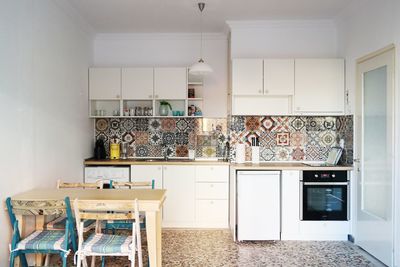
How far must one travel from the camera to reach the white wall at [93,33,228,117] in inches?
193

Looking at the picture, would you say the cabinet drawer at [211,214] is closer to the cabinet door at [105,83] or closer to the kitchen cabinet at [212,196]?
the kitchen cabinet at [212,196]

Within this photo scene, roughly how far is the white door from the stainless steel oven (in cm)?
21

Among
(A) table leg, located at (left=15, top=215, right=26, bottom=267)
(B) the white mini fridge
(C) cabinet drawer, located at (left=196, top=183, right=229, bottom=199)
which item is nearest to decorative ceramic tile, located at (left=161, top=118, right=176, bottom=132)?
(C) cabinet drawer, located at (left=196, top=183, right=229, bottom=199)

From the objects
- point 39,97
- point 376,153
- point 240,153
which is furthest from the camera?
point 240,153

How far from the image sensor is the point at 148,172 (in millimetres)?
4418

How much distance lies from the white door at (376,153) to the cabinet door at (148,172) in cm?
248

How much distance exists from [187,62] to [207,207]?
2.15 m

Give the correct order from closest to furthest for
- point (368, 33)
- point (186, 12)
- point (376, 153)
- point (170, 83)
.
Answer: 1. point (376, 153)
2. point (368, 33)
3. point (186, 12)
4. point (170, 83)

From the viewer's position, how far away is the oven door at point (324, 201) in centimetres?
394

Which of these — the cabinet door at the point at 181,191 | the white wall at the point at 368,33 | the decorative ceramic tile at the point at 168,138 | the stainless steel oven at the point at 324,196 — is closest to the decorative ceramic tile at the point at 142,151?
the decorative ceramic tile at the point at 168,138

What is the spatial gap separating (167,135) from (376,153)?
9.21 ft

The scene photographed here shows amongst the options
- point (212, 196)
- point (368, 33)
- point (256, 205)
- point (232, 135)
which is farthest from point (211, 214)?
point (368, 33)

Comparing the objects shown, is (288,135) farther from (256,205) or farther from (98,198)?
(98,198)

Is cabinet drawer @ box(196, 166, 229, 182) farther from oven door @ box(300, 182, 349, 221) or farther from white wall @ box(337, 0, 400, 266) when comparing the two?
white wall @ box(337, 0, 400, 266)
